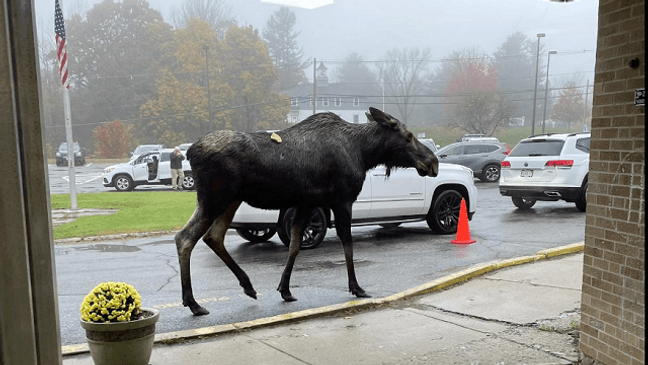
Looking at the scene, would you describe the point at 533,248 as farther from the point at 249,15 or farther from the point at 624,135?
the point at 249,15

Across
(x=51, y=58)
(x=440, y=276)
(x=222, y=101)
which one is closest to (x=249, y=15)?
(x=222, y=101)

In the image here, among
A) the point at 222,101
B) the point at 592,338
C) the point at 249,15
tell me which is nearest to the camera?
the point at 592,338

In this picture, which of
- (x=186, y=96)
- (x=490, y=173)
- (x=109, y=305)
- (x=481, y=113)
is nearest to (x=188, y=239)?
(x=109, y=305)

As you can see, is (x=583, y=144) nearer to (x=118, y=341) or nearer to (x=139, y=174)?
(x=118, y=341)

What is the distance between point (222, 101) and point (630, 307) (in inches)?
1905

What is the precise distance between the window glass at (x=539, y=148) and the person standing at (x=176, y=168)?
13779 mm

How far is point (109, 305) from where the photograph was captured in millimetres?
4375

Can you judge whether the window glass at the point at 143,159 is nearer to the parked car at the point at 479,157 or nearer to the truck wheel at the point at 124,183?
the truck wheel at the point at 124,183

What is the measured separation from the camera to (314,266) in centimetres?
866

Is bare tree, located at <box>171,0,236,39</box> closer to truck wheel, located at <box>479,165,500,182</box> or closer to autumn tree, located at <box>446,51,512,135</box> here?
autumn tree, located at <box>446,51,512,135</box>

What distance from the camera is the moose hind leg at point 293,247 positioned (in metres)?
6.62

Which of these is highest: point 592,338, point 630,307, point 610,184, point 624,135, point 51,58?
point 51,58

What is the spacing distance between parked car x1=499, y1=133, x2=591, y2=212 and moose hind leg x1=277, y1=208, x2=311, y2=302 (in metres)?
Answer: 8.97

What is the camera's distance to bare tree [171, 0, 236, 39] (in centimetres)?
6419
